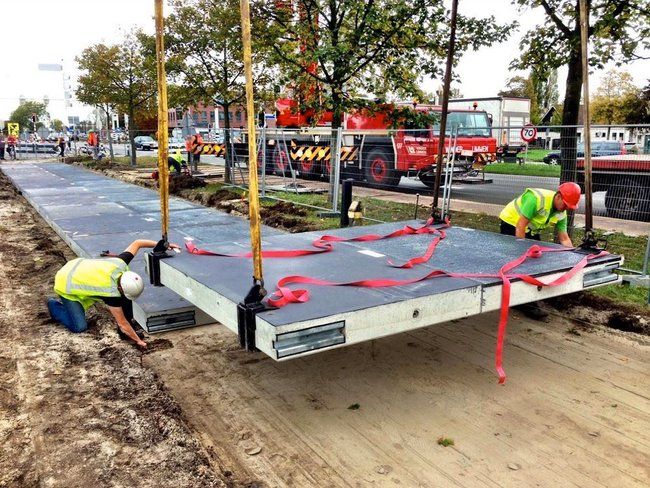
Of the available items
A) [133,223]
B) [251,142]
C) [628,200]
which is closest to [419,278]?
[251,142]


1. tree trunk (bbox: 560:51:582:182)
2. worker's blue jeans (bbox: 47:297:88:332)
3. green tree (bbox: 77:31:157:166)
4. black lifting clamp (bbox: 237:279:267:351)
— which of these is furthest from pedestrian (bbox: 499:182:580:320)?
green tree (bbox: 77:31:157:166)

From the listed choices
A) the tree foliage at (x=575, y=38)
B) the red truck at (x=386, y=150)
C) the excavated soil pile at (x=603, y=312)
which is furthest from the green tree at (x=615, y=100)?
the excavated soil pile at (x=603, y=312)

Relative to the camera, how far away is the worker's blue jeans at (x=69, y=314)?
5137 mm

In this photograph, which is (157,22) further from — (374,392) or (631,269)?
(631,269)

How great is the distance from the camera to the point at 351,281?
375cm

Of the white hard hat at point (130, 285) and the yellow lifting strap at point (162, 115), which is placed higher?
the yellow lifting strap at point (162, 115)

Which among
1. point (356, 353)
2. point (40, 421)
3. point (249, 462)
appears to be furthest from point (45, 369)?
point (356, 353)

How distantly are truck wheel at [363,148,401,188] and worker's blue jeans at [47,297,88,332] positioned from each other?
385 inches

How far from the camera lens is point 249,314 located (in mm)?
3021

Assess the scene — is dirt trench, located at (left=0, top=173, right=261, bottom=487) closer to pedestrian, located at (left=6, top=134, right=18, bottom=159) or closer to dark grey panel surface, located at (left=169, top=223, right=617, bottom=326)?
dark grey panel surface, located at (left=169, top=223, right=617, bottom=326)

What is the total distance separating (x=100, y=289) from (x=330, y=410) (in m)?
2.39

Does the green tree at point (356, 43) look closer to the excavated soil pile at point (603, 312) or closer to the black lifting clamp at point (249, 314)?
the excavated soil pile at point (603, 312)

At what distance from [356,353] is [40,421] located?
8.08ft

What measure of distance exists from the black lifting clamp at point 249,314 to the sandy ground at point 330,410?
2.51ft
